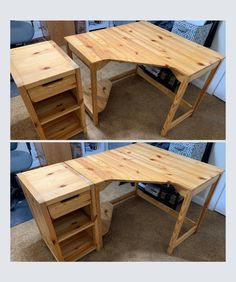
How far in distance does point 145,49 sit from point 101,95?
60cm

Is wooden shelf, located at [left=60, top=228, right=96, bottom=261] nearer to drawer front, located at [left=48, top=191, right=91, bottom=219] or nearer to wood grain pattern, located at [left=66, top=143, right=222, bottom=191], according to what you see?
drawer front, located at [left=48, top=191, right=91, bottom=219]

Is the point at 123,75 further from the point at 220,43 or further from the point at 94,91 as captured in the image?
the point at 220,43

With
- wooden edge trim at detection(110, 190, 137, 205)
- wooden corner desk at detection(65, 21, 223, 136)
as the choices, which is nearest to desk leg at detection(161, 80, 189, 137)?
wooden corner desk at detection(65, 21, 223, 136)

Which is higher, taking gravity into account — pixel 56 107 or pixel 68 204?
pixel 56 107

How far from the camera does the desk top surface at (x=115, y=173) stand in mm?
1315

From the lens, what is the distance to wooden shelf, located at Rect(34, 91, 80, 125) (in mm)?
1558

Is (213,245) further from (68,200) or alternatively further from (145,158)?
(68,200)

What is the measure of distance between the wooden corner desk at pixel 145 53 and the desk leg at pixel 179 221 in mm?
620

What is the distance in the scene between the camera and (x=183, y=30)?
1980 millimetres

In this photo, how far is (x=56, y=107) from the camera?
5.30 feet

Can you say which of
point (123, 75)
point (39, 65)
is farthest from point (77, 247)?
point (123, 75)

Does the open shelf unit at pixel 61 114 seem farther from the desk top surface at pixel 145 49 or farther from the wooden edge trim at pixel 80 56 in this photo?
the desk top surface at pixel 145 49

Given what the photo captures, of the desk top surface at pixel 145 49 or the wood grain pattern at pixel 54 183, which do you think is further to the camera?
the desk top surface at pixel 145 49

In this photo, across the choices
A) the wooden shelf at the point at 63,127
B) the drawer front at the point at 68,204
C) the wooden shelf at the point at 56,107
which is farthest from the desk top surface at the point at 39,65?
the drawer front at the point at 68,204
